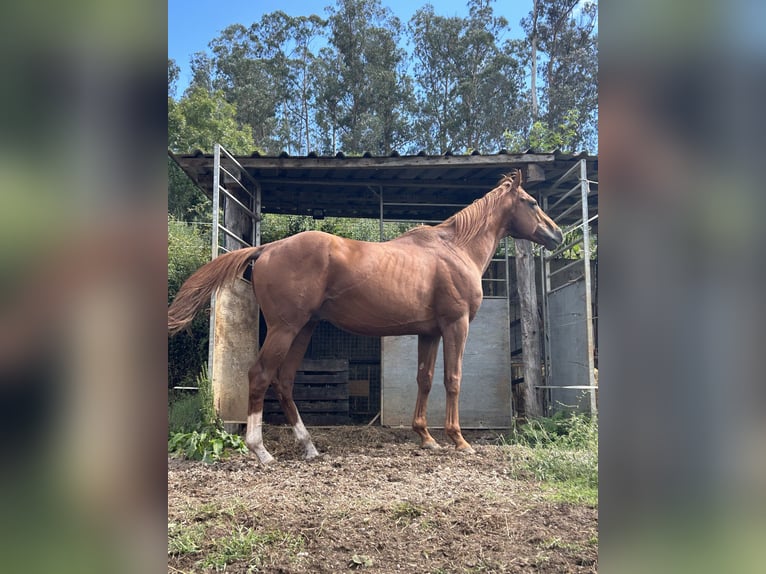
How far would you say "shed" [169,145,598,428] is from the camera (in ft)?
19.5

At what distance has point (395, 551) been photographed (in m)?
1.86

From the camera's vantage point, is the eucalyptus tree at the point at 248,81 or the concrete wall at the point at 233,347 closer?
the concrete wall at the point at 233,347

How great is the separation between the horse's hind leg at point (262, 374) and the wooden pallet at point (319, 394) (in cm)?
216

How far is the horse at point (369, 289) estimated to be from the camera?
442 centimetres

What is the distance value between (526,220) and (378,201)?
3014 millimetres

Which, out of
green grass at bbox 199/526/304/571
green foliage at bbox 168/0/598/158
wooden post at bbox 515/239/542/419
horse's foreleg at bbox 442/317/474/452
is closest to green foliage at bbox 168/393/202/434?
horse's foreleg at bbox 442/317/474/452

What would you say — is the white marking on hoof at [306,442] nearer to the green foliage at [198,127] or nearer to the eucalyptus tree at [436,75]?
the green foliage at [198,127]

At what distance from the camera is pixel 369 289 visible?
15.4ft

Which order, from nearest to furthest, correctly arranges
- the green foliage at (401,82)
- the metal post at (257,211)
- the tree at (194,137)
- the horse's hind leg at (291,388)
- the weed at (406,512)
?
the weed at (406,512)
the horse's hind leg at (291,388)
the metal post at (257,211)
the tree at (194,137)
the green foliage at (401,82)
